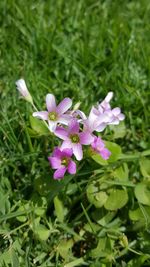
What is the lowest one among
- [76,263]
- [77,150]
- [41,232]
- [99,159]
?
[76,263]

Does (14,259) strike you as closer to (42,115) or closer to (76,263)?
(76,263)

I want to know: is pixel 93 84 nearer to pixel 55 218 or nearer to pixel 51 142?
pixel 51 142

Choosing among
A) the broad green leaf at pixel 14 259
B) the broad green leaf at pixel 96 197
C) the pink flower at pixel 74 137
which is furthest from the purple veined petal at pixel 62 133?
the broad green leaf at pixel 14 259

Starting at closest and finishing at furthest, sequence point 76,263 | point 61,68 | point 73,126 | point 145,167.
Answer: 1. point 73,126
2. point 76,263
3. point 145,167
4. point 61,68

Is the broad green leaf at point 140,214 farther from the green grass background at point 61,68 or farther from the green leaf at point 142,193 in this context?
the green grass background at point 61,68

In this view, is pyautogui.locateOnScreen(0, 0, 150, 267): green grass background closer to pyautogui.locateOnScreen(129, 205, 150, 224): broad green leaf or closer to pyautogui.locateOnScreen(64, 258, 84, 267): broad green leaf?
pyautogui.locateOnScreen(64, 258, 84, 267): broad green leaf

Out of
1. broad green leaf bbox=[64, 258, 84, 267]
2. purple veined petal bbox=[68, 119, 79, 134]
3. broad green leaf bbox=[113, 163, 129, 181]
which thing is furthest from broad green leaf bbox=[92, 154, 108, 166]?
broad green leaf bbox=[64, 258, 84, 267]

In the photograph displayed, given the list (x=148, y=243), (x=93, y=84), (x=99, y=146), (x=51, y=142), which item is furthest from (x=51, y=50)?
(x=148, y=243)

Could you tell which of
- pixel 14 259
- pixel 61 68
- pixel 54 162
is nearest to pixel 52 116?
pixel 54 162
